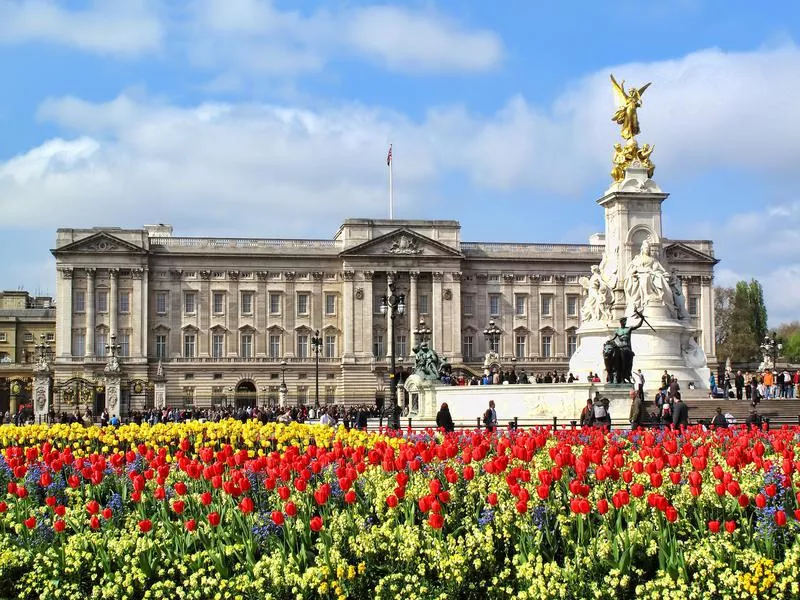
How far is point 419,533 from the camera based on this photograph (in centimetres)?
949

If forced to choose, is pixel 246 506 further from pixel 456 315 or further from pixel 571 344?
pixel 571 344

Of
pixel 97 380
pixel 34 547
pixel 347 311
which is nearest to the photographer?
pixel 34 547

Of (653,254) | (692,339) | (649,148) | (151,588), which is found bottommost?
(151,588)

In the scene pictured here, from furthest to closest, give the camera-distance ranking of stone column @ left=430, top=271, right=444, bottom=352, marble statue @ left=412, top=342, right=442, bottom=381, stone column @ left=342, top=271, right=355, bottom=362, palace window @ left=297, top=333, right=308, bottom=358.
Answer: palace window @ left=297, top=333, right=308, bottom=358 → stone column @ left=430, top=271, right=444, bottom=352 → stone column @ left=342, top=271, right=355, bottom=362 → marble statue @ left=412, top=342, right=442, bottom=381

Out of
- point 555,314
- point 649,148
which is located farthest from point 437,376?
point 555,314

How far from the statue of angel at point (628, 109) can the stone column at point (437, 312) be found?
49.4 metres

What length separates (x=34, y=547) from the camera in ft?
33.9

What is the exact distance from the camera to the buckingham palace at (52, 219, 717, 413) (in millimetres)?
86625

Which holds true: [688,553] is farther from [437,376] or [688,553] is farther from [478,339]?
[478,339]

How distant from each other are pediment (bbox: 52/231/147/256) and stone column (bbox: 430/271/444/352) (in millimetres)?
23628

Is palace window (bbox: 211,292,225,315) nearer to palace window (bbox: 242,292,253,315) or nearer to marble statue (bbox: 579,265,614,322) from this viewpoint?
palace window (bbox: 242,292,253,315)

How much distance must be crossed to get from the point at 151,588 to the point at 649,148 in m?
34.9

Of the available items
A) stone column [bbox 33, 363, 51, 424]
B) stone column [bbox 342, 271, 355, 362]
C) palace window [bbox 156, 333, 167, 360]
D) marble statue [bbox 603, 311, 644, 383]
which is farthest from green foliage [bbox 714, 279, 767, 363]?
marble statue [bbox 603, 311, 644, 383]

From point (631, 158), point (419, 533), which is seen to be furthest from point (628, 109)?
point (419, 533)
